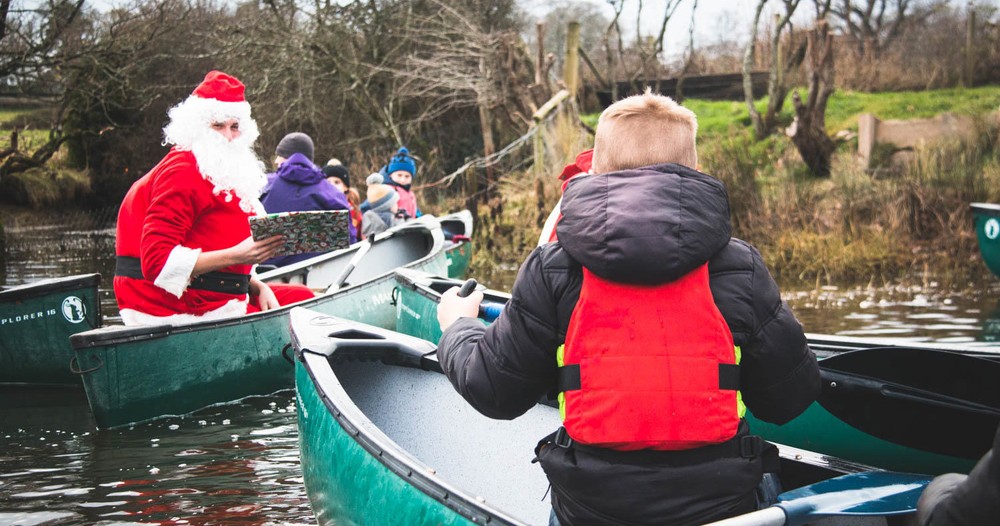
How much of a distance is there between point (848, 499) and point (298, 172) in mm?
6027

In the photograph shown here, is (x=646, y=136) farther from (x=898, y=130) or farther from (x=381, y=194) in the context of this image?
(x=898, y=130)

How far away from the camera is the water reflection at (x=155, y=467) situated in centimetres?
444

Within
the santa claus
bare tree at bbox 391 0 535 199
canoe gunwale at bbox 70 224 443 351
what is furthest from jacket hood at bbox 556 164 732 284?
bare tree at bbox 391 0 535 199

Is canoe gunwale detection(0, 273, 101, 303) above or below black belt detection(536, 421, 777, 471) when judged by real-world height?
below

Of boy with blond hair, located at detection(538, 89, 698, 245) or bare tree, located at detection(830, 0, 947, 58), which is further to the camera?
bare tree, located at detection(830, 0, 947, 58)

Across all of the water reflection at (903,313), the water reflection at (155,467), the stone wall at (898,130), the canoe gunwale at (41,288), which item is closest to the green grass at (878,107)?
the stone wall at (898,130)

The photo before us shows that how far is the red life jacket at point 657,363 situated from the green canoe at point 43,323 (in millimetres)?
5356

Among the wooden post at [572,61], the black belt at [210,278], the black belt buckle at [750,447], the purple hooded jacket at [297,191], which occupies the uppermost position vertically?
the wooden post at [572,61]

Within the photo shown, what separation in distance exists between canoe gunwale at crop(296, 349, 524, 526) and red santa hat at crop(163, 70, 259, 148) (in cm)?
185

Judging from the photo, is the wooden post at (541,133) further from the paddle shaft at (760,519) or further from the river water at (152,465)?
the paddle shaft at (760,519)

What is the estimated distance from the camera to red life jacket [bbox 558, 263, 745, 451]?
2.03 m

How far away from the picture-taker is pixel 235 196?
17.5ft

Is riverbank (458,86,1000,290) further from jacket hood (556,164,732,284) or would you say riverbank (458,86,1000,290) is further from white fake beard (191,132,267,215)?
jacket hood (556,164,732,284)

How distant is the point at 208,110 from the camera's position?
5.35 m
